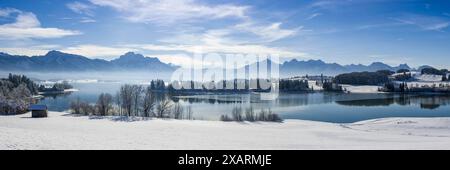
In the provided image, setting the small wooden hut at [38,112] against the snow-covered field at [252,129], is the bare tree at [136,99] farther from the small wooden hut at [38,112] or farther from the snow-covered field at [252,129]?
the small wooden hut at [38,112]

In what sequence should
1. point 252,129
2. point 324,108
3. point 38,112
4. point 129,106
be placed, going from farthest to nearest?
point 324,108
point 129,106
point 38,112
point 252,129

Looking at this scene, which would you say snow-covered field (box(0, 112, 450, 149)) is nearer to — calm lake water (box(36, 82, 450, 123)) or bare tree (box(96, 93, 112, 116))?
bare tree (box(96, 93, 112, 116))

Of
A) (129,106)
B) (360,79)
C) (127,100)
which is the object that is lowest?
(129,106)

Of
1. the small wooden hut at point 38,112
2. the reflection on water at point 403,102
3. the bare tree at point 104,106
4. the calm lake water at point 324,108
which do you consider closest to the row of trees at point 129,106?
the bare tree at point 104,106

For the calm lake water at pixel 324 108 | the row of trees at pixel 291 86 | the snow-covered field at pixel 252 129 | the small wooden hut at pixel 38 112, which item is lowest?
the calm lake water at pixel 324 108

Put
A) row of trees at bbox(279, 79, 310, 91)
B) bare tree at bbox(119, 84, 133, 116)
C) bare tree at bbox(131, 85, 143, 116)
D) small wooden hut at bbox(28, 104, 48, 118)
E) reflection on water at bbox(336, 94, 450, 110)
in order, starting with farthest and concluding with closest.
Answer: row of trees at bbox(279, 79, 310, 91) < reflection on water at bbox(336, 94, 450, 110) < bare tree at bbox(131, 85, 143, 116) < bare tree at bbox(119, 84, 133, 116) < small wooden hut at bbox(28, 104, 48, 118)

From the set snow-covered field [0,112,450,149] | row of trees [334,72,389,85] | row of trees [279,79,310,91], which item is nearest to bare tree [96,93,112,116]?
snow-covered field [0,112,450,149]

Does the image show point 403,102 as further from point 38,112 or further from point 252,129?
point 38,112

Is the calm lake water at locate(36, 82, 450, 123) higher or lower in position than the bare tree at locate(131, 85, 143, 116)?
lower

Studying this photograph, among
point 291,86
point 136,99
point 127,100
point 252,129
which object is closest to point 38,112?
point 127,100
